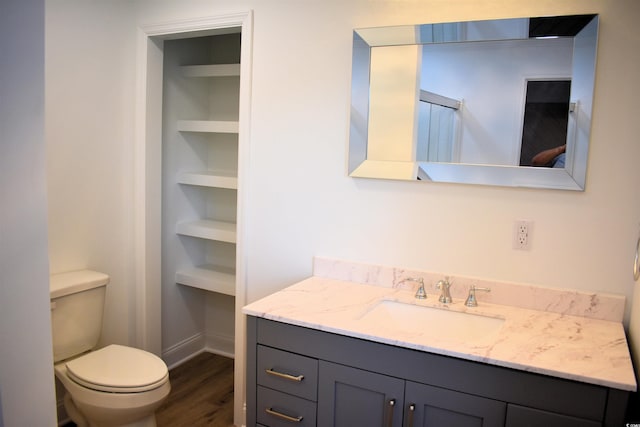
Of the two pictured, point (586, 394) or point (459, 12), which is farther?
point (459, 12)

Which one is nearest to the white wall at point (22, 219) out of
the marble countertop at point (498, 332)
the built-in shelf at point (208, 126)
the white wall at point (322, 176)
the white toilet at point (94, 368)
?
the marble countertop at point (498, 332)

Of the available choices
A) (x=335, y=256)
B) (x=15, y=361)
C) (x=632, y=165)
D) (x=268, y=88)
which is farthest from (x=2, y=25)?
(x=632, y=165)

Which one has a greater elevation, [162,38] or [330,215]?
[162,38]

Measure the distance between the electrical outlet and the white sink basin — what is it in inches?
12.4

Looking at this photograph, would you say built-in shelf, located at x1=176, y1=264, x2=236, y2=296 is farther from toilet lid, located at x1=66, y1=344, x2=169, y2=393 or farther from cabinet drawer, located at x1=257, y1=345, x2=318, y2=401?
cabinet drawer, located at x1=257, y1=345, x2=318, y2=401

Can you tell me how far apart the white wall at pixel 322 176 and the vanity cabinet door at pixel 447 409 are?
64cm

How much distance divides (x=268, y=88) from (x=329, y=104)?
0.35 m

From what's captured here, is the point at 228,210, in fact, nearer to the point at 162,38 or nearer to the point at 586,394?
the point at 162,38

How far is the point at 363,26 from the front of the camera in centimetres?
224

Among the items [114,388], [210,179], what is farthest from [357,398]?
[210,179]

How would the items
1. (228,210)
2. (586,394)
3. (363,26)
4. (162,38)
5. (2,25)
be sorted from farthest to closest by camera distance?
(228,210)
(162,38)
(363,26)
(586,394)
(2,25)

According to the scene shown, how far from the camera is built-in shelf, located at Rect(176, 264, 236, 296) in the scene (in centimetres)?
315

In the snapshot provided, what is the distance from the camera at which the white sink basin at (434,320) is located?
1957 millimetres

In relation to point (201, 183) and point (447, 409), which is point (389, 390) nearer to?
point (447, 409)
